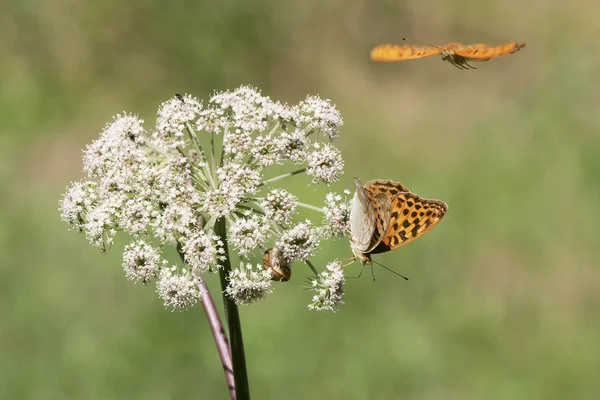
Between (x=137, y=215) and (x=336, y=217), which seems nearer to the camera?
(x=137, y=215)

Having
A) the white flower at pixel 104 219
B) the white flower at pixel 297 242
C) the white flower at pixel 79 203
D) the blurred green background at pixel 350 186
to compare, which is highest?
the blurred green background at pixel 350 186

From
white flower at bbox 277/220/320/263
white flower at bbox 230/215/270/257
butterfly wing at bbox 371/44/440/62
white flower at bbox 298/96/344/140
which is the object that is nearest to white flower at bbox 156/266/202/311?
white flower at bbox 230/215/270/257

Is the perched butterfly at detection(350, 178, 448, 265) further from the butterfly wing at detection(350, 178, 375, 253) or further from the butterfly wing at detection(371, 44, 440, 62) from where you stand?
the butterfly wing at detection(371, 44, 440, 62)

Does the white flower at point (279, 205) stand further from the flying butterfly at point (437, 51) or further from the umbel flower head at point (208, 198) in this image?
the flying butterfly at point (437, 51)

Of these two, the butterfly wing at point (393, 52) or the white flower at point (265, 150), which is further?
the white flower at point (265, 150)

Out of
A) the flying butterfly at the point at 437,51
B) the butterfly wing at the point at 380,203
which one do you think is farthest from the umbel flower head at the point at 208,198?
the flying butterfly at the point at 437,51

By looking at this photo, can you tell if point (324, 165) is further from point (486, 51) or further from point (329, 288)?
point (486, 51)

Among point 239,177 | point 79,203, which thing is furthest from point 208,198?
point 79,203
